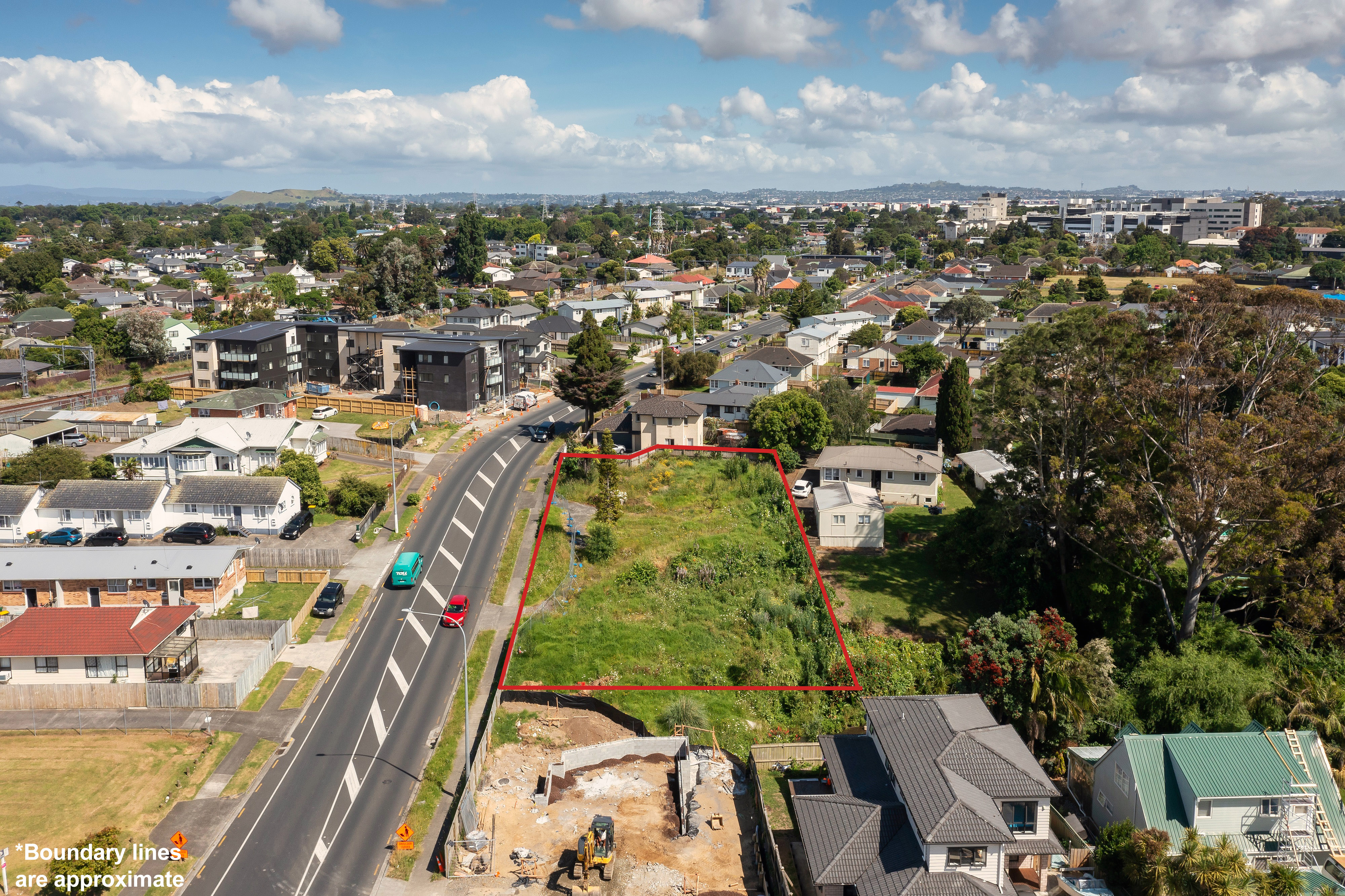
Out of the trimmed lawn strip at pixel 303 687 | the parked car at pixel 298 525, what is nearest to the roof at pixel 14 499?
the parked car at pixel 298 525

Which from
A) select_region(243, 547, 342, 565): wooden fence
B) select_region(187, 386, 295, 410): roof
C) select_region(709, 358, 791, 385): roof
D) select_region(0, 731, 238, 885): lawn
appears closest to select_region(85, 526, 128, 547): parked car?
select_region(243, 547, 342, 565): wooden fence

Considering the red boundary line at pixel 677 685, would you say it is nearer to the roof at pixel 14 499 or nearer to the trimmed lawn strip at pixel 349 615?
the trimmed lawn strip at pixel 349 615

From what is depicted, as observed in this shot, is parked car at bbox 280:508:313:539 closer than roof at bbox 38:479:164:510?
No

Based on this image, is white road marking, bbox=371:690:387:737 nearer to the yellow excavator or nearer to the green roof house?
the yellow excavator

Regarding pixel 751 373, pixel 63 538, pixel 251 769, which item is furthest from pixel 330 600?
pixel 751 373

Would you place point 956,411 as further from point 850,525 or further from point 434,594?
point 434,594

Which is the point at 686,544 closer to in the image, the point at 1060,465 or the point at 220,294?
the point at 1060,465
